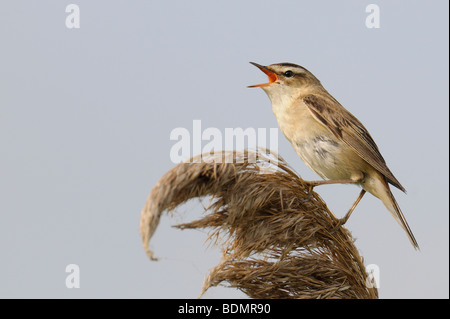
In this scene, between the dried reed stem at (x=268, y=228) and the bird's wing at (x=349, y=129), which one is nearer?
the dried reed stem at (x=268, y=228)

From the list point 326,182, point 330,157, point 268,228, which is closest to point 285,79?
point 330,157

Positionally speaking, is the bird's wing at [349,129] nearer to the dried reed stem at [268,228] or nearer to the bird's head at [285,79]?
the bird's head at [285,79]

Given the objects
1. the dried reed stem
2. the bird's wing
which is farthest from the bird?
the dried reed stem

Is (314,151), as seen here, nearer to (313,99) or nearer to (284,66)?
(313,99)

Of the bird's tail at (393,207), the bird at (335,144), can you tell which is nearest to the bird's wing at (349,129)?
the bird at (335,144)

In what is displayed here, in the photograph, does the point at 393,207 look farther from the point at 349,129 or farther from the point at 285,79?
the point at 285,79

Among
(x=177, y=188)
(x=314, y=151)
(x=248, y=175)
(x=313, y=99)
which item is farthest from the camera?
(x=313, y=99)

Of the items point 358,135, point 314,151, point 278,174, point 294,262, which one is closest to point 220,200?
point 278,174
